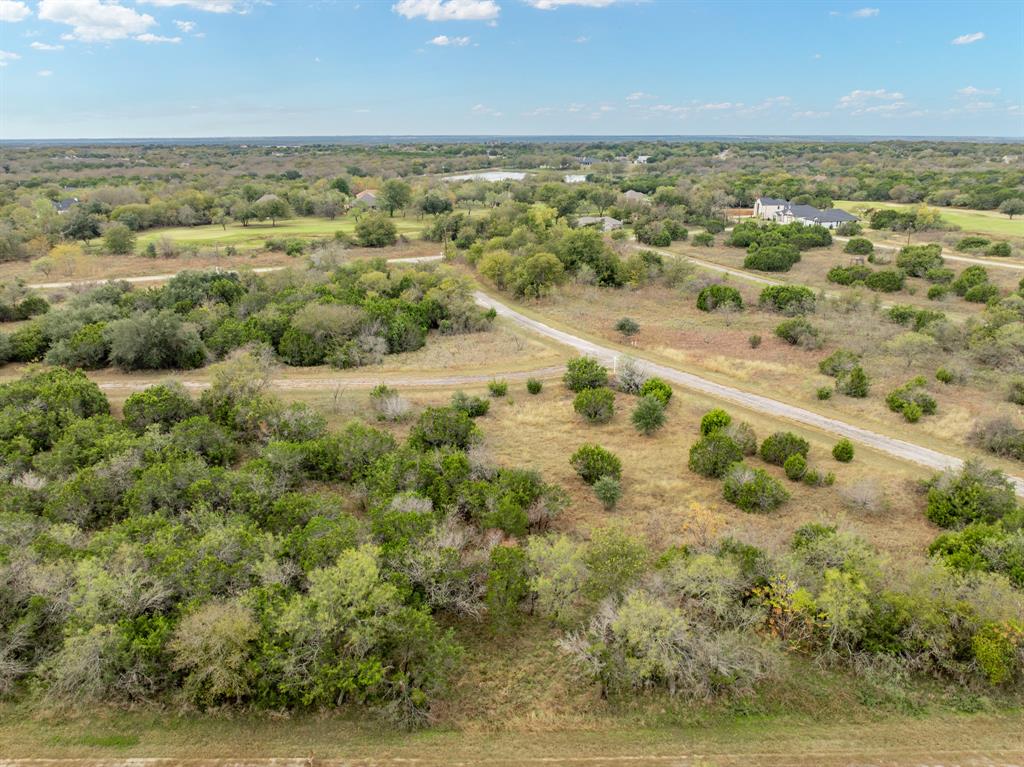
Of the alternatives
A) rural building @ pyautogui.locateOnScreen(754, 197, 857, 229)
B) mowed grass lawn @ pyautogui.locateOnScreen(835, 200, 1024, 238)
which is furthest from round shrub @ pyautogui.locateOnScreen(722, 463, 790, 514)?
mowed grass lawn @ pyautogui.locateOnScreen(835, 200, 1024, 238)

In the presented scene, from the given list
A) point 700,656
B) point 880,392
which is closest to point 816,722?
point 700,656

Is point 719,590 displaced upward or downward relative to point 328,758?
upward

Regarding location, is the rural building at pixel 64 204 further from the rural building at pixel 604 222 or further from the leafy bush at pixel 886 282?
the leafy bush at pixel 886 282

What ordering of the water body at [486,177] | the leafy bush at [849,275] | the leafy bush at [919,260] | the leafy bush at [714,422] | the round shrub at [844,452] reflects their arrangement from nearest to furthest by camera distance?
the round shrub at [844,452]
the leafy bush at [714,422]
the leafy bush at [849,275]
the leafy bush at [919,260]
the water body at [486,177]

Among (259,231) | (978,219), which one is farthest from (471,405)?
(978,219)

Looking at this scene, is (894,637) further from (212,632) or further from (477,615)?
(212,632)

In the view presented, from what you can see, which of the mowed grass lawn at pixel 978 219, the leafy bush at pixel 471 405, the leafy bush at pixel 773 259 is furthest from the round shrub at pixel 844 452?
the mowed grass lawn at pixel 978 219
